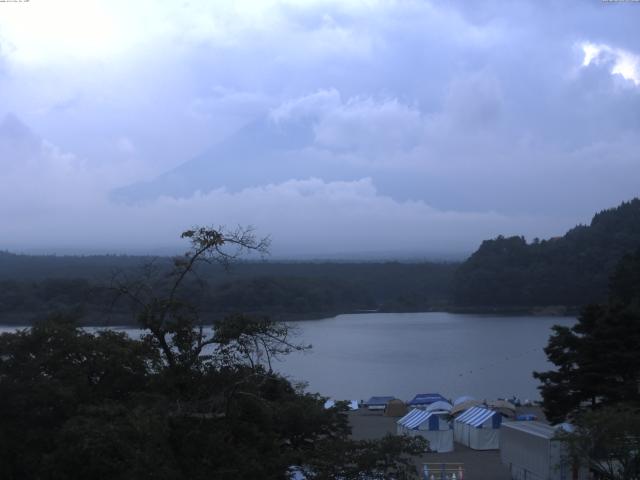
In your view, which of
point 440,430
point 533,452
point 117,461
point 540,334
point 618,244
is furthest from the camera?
point 618,244

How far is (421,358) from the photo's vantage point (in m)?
25.9

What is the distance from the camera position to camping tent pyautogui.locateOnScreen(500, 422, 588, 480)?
854 centimetres

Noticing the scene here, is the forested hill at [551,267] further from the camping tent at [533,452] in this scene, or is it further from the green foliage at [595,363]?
the camping tent at [533,452]

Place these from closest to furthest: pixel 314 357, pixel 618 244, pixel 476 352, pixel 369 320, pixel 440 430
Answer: pixel 440 430
pixel 314 357
pixel 476 352
pixel 369 320
pixel 618 244

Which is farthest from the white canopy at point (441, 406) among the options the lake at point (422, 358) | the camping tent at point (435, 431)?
the lake at point (422, 358)

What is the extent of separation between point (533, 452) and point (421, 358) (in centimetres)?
1687

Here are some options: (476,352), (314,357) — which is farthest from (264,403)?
(476,352)

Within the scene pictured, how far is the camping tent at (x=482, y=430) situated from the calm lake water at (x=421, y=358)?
12.1ft

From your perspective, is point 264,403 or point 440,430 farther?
point 440,430

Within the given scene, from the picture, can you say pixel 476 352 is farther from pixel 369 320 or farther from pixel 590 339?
pixel 590 339

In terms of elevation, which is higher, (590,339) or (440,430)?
(590,339)

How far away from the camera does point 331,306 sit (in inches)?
1703

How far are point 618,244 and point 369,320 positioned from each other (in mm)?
15874

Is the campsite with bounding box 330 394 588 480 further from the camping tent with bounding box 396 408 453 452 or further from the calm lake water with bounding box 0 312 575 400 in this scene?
the calm lake water with bounding box 0 312 575 400
